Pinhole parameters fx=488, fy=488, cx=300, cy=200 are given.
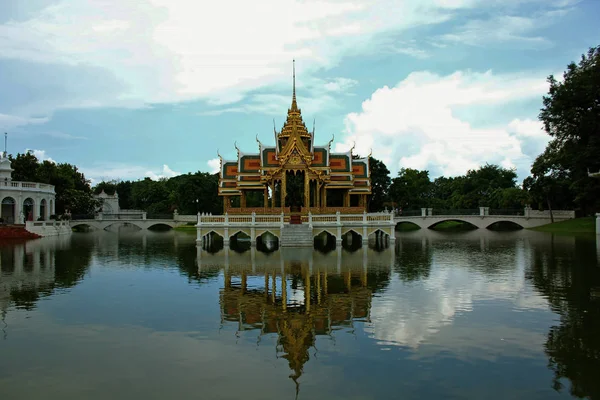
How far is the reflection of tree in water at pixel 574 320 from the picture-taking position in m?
7.10

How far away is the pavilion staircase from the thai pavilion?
7.11 feet

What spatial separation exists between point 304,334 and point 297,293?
4159 millimetres

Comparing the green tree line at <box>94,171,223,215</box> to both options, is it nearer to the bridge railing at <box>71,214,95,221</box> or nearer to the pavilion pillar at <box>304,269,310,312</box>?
the bridge railing at <box>71,214,95,221</box>

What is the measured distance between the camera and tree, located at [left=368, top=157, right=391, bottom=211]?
50.4m

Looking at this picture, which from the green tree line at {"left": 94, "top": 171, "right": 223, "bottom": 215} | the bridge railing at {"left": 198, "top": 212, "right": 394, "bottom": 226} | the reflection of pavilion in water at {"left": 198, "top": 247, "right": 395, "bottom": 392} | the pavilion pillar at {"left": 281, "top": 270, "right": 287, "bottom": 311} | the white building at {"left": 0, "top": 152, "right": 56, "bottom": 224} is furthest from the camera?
the green tree line at {"left": 94, "top": 171, "right": 223, "bottom": 215}

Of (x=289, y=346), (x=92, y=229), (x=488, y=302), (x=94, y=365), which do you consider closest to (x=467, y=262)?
(x=488, y=302)

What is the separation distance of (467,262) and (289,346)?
1393cm

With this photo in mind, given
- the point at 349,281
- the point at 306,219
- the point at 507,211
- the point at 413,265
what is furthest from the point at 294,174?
the point at 507,211

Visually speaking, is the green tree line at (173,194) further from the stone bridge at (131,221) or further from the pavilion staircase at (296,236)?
the pavilion staircase at (296,236)

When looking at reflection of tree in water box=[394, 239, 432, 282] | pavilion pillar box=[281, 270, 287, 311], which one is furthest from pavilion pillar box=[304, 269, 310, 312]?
reflection of tree in water box=[394, 239, 432, 282]

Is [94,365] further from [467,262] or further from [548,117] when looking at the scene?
[548,117]

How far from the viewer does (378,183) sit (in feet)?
166

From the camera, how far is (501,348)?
8.38m

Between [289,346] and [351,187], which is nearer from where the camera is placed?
[289,346]
